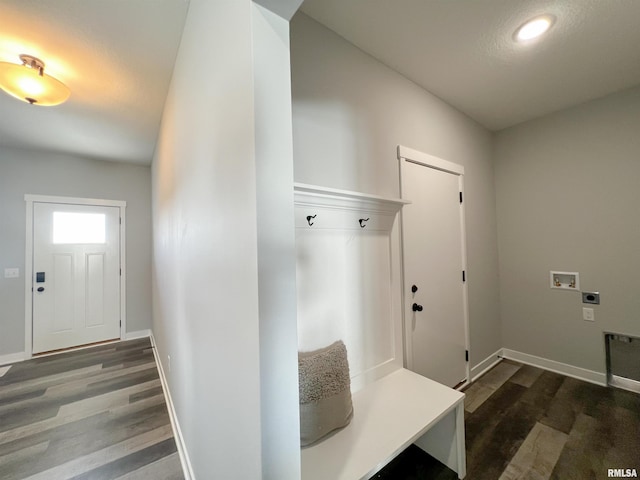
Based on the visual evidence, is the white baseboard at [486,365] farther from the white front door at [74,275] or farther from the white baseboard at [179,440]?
the white front door at [74,275]

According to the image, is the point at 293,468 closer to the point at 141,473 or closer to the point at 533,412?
the point at 141,473

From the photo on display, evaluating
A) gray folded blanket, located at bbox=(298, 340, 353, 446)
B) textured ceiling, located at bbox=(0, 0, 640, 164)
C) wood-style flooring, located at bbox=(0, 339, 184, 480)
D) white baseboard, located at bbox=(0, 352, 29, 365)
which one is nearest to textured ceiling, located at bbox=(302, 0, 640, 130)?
textured ceiling, located at bbox=(0, 0, 640, 164)

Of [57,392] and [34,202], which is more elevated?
[34,202]

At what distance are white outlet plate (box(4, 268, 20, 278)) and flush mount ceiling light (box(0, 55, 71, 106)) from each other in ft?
8.56

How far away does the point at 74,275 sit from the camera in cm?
338

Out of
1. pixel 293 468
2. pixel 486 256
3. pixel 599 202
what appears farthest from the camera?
pixel 486 256

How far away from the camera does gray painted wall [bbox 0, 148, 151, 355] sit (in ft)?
A: 9.80

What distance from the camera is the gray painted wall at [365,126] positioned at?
1.34 m

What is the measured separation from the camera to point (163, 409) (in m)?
2.05

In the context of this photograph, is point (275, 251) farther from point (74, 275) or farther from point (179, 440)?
point (74, 275)

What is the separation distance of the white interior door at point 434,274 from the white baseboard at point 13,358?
4.54 m

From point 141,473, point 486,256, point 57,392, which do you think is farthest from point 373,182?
point 57,392

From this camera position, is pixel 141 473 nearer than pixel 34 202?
Yes

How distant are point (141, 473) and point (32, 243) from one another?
3374mm
